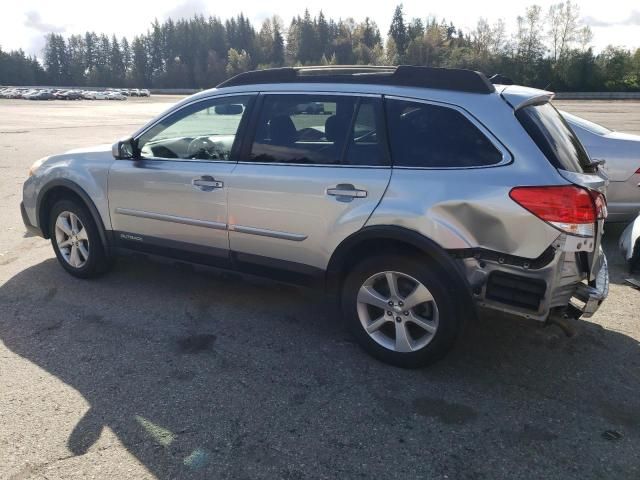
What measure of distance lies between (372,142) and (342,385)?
1529 mm

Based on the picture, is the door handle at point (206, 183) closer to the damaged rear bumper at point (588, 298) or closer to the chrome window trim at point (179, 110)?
the chrome window trim at point (179, 110)

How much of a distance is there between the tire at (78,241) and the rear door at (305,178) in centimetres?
159

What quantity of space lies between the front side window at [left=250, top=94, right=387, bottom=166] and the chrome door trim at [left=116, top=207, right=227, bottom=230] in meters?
0.59

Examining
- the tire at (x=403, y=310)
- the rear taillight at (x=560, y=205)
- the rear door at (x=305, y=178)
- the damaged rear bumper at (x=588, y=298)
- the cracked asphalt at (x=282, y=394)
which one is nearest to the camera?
the cracked asphalt at (x=282, y=394)

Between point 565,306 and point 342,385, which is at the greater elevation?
point 565,306

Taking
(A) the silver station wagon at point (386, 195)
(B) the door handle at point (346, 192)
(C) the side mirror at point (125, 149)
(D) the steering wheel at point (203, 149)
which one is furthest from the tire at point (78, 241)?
(B) the door handle at point (346, 192)

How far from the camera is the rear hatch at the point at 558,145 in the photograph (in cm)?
308

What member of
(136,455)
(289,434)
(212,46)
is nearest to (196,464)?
(136,455)

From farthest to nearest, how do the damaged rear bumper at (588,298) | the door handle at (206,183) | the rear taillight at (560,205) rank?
1. the door handle at (206,183)
2. the damaged rear bumper at (588,298)
3. the rear taillight at (560,205)

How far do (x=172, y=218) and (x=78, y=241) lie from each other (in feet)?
4.05

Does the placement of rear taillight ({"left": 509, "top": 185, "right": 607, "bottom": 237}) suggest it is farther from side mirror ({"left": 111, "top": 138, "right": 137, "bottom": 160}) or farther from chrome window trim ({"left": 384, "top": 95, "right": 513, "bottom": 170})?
side mirror ({"left": 111, "top": 138, "right": 137, "bottom": 160})

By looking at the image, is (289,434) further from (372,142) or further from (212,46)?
(212,46)

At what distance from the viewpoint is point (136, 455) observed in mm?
2678

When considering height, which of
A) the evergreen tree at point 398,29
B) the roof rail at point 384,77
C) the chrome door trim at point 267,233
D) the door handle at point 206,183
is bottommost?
the chrome door trim at point 267,233
